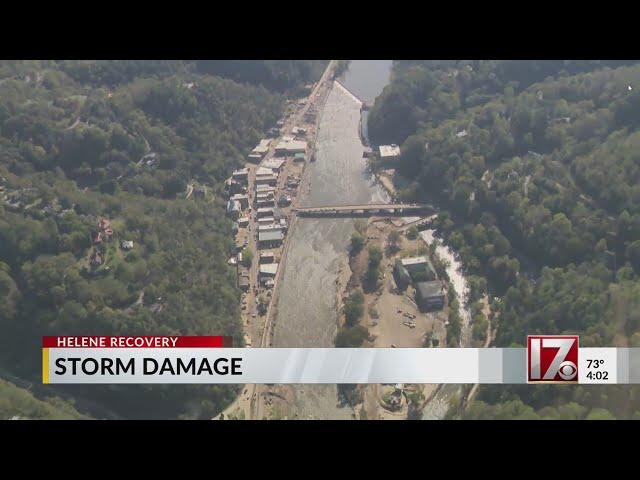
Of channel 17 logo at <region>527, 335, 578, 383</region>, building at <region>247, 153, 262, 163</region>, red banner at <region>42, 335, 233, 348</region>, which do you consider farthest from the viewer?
building at <region>247, 153, 262, 163</region>

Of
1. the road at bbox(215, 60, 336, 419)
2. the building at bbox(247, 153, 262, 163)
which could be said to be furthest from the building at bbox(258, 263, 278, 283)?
the building at bbox(247, 153, 262, 163)

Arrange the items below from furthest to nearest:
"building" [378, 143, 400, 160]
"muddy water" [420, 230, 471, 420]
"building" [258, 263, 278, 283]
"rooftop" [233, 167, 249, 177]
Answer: "building" [378, 143, 400, 160] < "rooftop" [233, 167, 249, 177] < "building" [258, 263, 278, 283] < "muddy water" [420, 230, 471, 420]

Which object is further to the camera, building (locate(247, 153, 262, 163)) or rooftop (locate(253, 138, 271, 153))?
rooftop (locate(253, 138, 271, 153))

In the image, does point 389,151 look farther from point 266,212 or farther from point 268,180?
point 266,212

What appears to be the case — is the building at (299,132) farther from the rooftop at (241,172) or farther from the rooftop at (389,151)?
the rooftop at (241,172)

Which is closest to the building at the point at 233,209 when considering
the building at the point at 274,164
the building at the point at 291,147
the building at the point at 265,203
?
the building at the point at 265,203

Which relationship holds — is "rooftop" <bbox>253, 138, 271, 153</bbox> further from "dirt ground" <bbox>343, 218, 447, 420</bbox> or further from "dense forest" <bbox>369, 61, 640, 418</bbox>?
"dirt ground" <bbox>343, 218, 447, 420</bbox>
